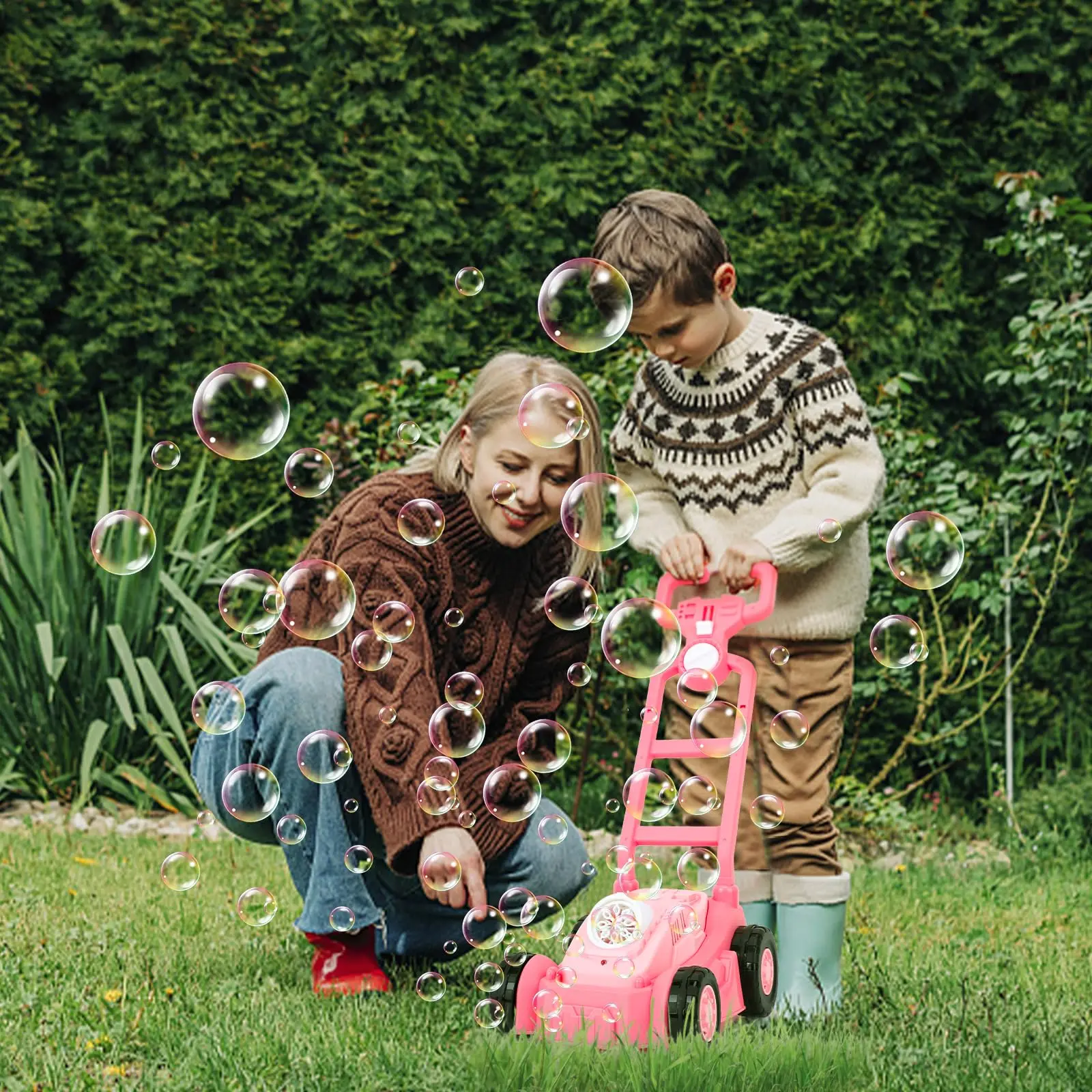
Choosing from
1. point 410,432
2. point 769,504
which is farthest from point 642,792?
point 410,432

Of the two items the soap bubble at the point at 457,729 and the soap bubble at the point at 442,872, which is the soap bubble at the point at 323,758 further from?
the soap bubble at the point at 442,872

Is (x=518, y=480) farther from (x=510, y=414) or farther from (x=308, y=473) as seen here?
(x=308, y=473)

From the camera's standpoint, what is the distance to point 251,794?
255cm

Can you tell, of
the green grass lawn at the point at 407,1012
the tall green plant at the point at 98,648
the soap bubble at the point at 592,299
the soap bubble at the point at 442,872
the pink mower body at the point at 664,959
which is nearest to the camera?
the green grass lawn at the point at 407,1012

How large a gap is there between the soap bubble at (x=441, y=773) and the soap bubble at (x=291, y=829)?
0.33m

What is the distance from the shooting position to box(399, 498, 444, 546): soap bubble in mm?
2574

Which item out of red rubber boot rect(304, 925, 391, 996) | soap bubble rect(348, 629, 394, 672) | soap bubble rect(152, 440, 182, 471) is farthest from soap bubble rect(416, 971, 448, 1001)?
soap bubble rect(152, 440, 182, 471)

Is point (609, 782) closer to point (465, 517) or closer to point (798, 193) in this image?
point (798, 193)

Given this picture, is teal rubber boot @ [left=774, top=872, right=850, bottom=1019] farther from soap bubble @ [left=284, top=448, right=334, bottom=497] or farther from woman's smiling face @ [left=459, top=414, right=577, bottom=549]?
soap bubble @ [left=284, top=448, right=334, bottom=497]

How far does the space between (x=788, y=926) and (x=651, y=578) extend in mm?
1902

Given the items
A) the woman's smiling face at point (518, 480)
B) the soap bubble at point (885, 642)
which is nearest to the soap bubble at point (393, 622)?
the woman's smiling face at point (518, 480)

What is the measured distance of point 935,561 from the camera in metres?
2.87

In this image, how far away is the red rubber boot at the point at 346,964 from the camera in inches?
102

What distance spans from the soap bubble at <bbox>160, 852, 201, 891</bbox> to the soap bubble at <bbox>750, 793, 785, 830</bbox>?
1012mm
